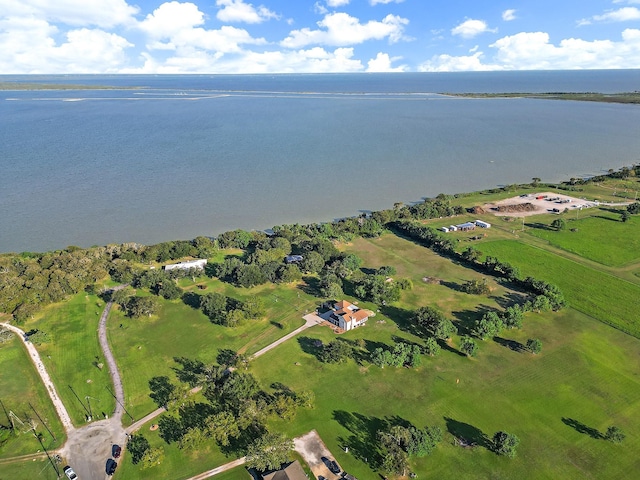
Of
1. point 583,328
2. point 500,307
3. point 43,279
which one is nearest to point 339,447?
point 500,307

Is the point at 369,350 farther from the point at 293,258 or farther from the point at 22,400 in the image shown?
the point at 22,400

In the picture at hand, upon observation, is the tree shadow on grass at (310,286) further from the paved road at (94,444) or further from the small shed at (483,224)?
the small shed at (483,224)

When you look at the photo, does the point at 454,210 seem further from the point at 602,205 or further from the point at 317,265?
the point at 317,265

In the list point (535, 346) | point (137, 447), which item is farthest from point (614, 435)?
point (137, 447)

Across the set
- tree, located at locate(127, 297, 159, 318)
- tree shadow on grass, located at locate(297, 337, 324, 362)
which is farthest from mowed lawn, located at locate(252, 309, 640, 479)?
tree, located at locate(127, 297, 159, 318)

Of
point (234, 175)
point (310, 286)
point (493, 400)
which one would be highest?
point (234, 175)

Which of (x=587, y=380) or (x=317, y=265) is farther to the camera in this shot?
(x=317, y=265)

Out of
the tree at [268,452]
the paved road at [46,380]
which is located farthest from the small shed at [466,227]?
the paved road at [46,380]
